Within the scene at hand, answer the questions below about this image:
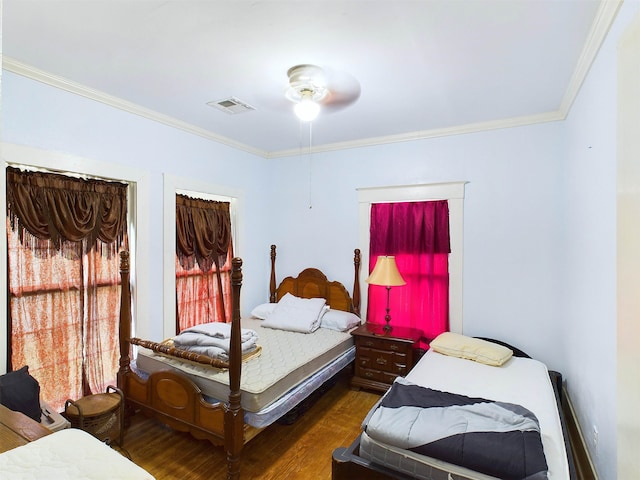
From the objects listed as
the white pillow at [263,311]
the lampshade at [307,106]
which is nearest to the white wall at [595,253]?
the lampshade at [307,106]

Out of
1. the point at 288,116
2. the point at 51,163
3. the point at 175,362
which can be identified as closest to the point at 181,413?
the point at 175,362

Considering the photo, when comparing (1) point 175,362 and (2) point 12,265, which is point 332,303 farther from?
(2) point 12,265

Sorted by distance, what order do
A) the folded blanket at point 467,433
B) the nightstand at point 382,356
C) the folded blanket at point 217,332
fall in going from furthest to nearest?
the nightstand at point 382,356
the folded blanket at point 217,332
the folded blanket at point 467,433

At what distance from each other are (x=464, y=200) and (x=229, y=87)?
7.40ft

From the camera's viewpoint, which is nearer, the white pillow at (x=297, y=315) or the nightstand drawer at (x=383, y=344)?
the nightstand drawer at (x=383, y=344)

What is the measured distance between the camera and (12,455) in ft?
3.64

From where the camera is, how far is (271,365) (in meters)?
2.60

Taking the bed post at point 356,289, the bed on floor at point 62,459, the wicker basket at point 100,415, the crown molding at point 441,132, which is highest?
the crown molding at point 441,132

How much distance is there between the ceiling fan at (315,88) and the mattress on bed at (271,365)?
174 cm

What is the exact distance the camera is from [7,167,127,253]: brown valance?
2365mm

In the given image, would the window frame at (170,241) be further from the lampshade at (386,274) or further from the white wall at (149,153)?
the lampshade at (386,274)

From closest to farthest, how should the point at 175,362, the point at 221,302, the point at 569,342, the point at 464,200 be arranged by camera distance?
the point at 175,362
the point at 569,342
the point at 464,200
the point at 221,302

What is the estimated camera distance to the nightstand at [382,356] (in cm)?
322

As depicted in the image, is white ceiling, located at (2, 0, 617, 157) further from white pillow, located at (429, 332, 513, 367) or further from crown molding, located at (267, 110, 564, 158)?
white pillow, located at (429, 332, 513, 367)
